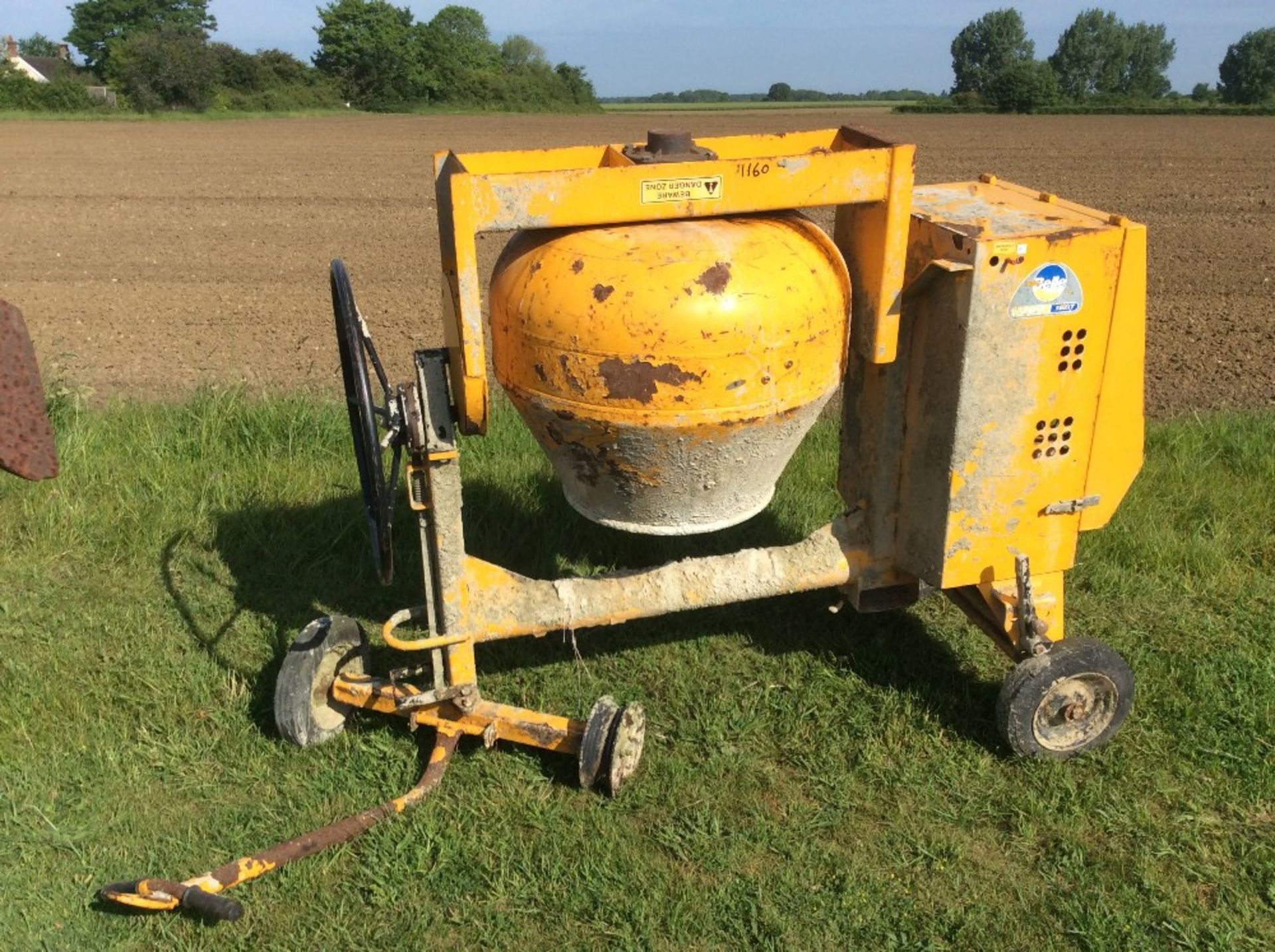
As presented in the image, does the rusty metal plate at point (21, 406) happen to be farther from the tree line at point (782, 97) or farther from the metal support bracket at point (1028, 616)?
the tree line at point (782, 97)

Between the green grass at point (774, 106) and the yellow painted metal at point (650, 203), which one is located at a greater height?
the yellow painted metal at point (650, 203)

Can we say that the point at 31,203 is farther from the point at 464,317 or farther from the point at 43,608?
the point at 464,317

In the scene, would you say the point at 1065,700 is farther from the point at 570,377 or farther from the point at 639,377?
the point at 570,377

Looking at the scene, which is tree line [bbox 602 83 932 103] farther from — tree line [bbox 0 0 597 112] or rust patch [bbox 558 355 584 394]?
rust patch [bbox 558 355 584 394]

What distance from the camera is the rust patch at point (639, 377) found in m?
2.60

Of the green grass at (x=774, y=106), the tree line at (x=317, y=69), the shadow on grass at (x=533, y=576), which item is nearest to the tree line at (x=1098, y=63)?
the green grass at (x=774, y=106)

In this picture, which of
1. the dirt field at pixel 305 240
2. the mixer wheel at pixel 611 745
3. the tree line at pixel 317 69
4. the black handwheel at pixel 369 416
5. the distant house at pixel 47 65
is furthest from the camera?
the distant house at pixel 47 65

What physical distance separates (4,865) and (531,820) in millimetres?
1399

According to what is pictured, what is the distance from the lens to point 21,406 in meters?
1.39

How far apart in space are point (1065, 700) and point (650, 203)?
1.93 meters

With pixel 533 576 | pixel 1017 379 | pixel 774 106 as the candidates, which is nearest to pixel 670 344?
pixel 1017 379

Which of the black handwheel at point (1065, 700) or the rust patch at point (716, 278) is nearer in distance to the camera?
the rust patch at point (716, 278)

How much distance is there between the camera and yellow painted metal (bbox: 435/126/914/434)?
2.57 meters

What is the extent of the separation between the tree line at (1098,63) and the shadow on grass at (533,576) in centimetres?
Answer: 4829
